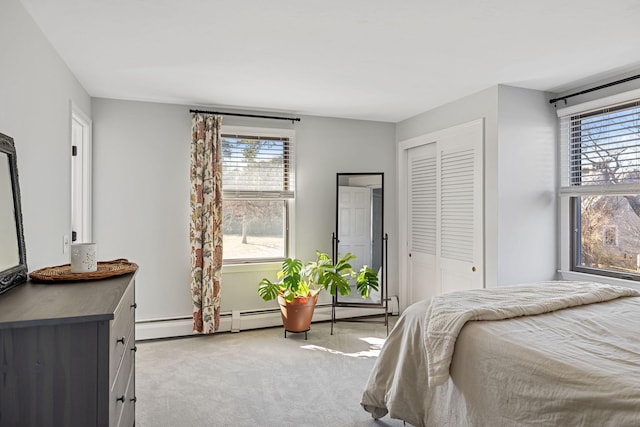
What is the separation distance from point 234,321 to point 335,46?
2963 millimetres

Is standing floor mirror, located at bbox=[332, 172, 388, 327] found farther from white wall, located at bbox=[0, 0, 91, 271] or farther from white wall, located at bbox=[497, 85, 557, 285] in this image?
white wall, located at bbox=[0, 0, 91, 271]

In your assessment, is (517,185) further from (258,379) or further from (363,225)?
(258,379)

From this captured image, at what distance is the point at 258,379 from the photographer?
3096 mm

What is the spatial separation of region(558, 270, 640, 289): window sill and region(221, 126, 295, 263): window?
2.82 metres

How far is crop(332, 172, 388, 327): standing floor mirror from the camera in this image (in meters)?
4.62

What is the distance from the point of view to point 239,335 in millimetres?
4188

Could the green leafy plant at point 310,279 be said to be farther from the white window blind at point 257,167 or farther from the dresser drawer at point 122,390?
the dresser drawer at point 122,390

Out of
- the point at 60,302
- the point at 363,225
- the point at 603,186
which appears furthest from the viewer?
the point at 363,225

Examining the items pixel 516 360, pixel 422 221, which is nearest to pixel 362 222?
pixel 422 221

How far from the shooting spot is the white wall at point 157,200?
155 inches

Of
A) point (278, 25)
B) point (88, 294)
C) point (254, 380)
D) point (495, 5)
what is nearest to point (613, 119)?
point (495, 5)

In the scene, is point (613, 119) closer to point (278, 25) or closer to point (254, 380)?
point (278, 25)

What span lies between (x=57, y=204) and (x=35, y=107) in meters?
0.70

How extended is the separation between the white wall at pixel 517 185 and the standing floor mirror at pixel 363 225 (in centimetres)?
132
